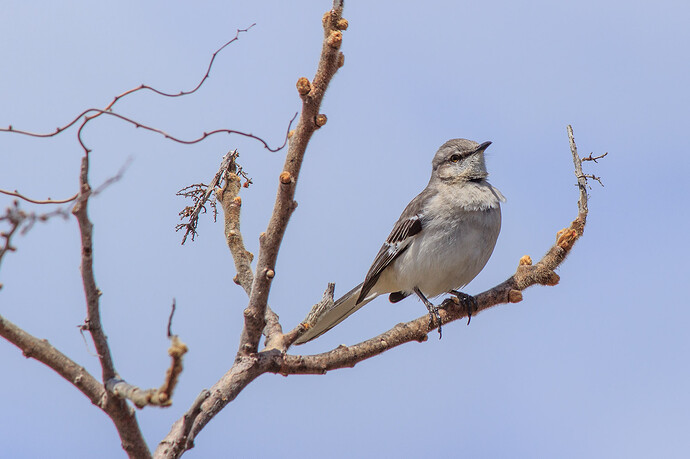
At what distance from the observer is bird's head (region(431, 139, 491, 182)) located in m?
8.43

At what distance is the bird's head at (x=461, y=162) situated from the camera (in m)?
8.43

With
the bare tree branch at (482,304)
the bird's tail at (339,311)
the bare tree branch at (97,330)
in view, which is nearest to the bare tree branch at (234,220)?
the bird's tail at (339,311)

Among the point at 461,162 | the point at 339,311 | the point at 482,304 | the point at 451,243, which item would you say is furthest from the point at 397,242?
the point at 482,304

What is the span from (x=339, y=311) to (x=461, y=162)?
7.79 ft

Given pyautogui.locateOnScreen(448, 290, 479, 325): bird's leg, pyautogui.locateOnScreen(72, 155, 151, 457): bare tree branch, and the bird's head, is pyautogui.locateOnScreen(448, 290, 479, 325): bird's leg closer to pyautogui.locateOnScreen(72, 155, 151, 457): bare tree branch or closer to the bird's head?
the bird's head

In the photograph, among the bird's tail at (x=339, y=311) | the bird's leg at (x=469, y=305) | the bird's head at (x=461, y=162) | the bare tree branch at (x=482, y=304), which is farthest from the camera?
the bird's head at (x=461, y=162)

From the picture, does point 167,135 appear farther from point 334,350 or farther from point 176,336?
point 334,350

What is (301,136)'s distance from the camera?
445 centimetres

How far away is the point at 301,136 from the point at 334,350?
1.57 metres

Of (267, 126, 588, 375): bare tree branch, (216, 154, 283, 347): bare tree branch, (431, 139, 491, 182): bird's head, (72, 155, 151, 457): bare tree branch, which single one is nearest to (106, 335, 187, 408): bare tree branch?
(72, 155, 151, 457): bare tree branch

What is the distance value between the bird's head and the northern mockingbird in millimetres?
14

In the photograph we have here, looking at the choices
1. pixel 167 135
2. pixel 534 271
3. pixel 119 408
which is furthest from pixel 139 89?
pixel 534 271

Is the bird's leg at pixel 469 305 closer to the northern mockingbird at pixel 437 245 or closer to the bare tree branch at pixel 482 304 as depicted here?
the bare tree branch at pixel 482 304

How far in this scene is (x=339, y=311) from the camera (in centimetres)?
759
